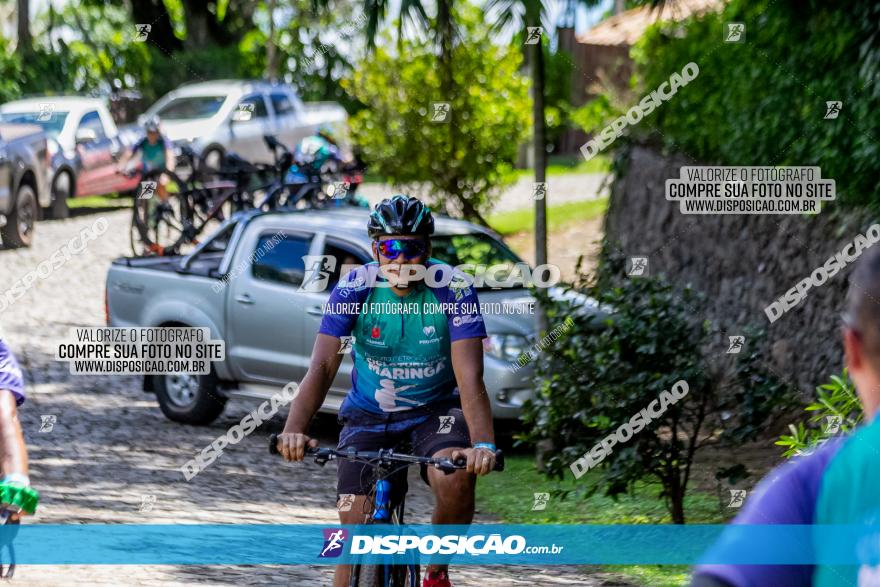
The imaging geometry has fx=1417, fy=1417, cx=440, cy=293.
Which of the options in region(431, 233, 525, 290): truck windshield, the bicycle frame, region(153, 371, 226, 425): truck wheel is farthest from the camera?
region(153, 371, 226, 425): truck wheel

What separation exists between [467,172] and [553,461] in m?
11.5

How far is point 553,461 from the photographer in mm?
8594

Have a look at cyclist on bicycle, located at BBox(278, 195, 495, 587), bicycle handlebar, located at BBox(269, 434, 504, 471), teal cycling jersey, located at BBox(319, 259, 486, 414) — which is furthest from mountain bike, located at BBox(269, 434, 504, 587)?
teal cycling jersey, located at BBox(319, 259, 486, 414)

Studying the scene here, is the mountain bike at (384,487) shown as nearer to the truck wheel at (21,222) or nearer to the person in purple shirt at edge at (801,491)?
the person in purple shirt at edge at (801,491)

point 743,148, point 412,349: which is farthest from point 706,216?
point 412,349

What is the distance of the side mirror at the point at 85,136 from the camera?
2427cm

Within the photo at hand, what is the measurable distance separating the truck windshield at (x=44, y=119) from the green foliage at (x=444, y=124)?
6.35 m

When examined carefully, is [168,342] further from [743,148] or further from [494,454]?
[494,454]

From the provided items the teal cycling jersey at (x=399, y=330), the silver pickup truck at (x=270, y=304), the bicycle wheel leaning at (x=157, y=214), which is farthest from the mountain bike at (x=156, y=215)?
the teal cycling jersey at (x=399, y=330)

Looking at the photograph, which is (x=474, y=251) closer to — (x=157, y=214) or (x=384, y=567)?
(x=384, y=567)

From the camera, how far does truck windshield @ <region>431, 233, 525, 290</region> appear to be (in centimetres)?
1119

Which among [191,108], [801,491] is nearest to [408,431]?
[801,491]

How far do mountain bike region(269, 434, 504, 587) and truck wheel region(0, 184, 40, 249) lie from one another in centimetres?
1709

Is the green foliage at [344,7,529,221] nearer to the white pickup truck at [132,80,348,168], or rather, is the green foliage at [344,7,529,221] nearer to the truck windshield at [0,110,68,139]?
the white pickup truck at [132,80,348,168]
